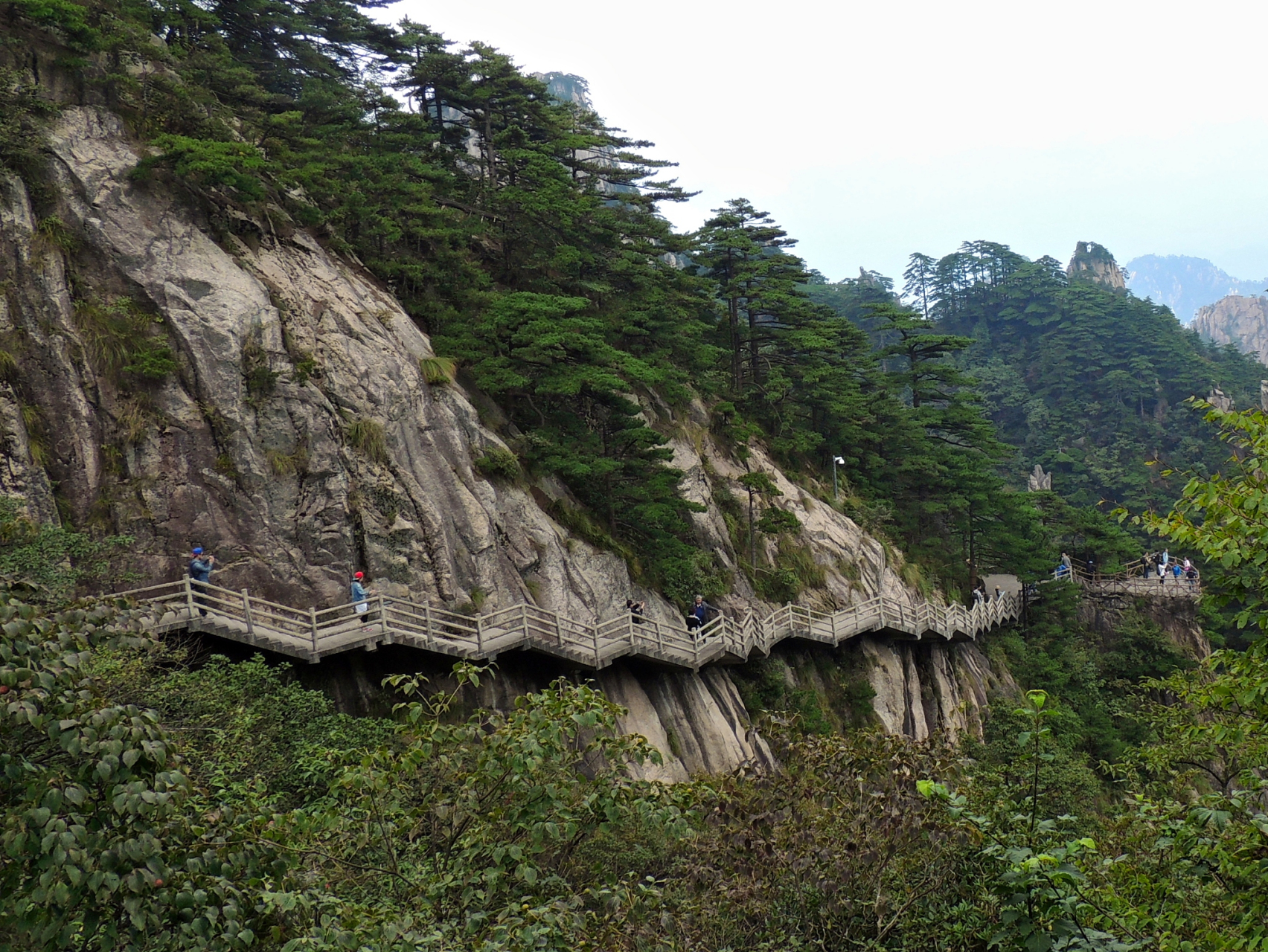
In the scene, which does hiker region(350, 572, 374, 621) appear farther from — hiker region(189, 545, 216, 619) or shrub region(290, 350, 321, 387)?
shrub region(290, 350, 321, 387)

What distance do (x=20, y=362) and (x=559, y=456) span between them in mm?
10851

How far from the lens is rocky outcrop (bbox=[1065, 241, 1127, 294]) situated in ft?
327

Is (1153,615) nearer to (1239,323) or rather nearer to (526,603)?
(526,603)

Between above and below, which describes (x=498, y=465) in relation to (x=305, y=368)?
below

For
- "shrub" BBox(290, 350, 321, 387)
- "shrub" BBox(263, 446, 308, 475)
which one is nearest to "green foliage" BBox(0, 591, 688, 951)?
"shrub" BBox(263, 446, 308, 475)

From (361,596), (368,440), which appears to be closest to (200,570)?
(361,596)

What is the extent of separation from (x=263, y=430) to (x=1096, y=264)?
104 meters

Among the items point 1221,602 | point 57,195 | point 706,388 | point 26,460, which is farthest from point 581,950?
point 706,388

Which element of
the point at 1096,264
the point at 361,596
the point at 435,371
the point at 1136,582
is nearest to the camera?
the point at 361,596

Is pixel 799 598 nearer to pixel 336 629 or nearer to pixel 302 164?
pixel 336 629

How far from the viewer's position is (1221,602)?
21.6 feet

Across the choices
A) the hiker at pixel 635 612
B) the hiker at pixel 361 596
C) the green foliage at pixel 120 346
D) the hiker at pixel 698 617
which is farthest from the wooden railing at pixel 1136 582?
the green foliage at pixel 120 346

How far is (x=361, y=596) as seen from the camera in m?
16.2

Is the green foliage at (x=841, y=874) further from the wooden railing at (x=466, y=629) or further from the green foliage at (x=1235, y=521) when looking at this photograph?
the wooden railing at (x=466, y=629)
